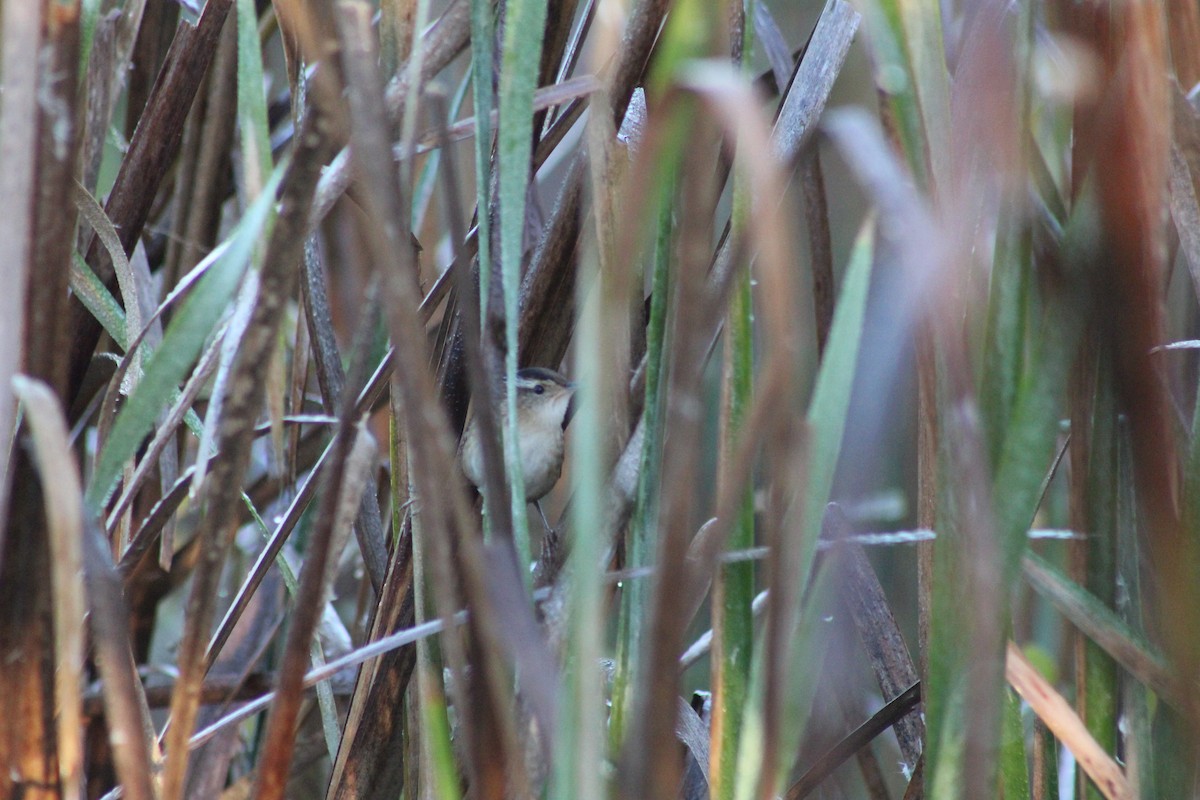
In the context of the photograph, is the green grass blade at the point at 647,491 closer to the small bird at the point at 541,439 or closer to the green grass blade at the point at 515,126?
the green grass blade at the point at 515,126

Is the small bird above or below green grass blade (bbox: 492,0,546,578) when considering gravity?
below

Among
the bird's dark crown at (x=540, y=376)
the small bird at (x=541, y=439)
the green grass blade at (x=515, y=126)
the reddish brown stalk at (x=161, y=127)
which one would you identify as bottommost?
the small bird at (x=541, y=439)

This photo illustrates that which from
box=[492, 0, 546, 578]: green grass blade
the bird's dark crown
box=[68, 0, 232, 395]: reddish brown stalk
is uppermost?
box=[68, 0, 232, 395]: reddish brown stalk

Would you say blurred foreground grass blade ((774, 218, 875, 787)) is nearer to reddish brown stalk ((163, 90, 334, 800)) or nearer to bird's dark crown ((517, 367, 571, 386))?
reddish brown stalk ((163, 90, 334, 800))

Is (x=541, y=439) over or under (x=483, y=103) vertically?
under

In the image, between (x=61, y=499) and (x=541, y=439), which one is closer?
(x=61, y=499)

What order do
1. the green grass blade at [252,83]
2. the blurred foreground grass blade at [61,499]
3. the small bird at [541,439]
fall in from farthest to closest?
the small bird at [541,439] < the green grass blade at [252,83] < the blurred foreground grass blade at [61,499]

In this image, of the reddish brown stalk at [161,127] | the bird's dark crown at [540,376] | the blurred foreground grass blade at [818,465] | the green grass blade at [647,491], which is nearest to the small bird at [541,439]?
the bird's dark crown at [540,376]

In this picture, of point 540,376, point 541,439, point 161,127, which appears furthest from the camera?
point 541,439

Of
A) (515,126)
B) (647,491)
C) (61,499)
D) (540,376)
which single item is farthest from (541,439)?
(61,499)

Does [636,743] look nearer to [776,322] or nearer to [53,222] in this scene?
[776,322]

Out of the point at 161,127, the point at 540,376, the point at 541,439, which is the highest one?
the point at 161,127

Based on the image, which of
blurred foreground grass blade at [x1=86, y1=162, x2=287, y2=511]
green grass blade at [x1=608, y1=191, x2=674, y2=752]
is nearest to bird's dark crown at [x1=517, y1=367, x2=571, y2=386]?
green grass blade at [x1=608, y1=191, x2=674, y2=752]

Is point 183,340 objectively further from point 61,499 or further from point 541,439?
point 541,439
